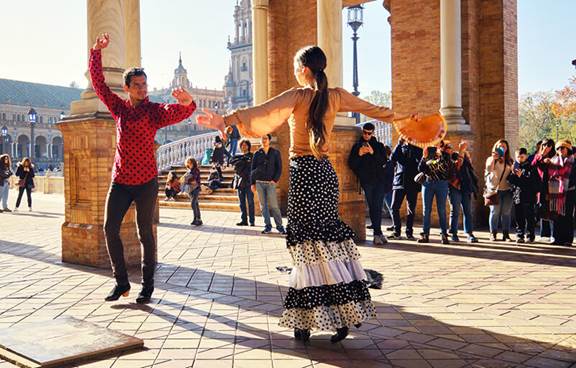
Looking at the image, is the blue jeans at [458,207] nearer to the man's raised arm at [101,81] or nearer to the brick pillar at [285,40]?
the brick pillar at [285,40]

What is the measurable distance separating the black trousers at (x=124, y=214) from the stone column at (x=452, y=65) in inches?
328

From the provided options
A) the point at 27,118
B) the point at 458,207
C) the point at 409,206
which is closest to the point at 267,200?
the point at 409,206

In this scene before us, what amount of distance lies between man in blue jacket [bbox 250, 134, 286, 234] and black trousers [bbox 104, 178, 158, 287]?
578 centimetres

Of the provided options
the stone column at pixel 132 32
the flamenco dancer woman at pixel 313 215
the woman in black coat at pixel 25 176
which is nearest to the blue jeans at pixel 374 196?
the stone column at pixel 132 32

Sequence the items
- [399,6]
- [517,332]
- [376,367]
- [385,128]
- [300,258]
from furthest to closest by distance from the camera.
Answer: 1. [385,128]
2. [399,6]
3. [517,332]
4. [300,258]
5. [376,367]

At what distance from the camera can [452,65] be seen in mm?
12570

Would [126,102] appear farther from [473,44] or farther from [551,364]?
[473,44]

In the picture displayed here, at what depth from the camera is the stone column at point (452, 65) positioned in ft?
41.1

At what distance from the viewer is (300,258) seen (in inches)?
163

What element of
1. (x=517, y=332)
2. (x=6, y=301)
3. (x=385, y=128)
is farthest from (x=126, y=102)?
(x=385, y=128)

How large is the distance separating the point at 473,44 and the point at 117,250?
396 inches

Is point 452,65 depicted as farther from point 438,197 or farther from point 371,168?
point 371,168

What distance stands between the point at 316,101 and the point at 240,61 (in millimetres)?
112396

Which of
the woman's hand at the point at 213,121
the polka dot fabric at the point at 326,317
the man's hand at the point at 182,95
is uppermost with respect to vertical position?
the man's hand at the point at 182,95
